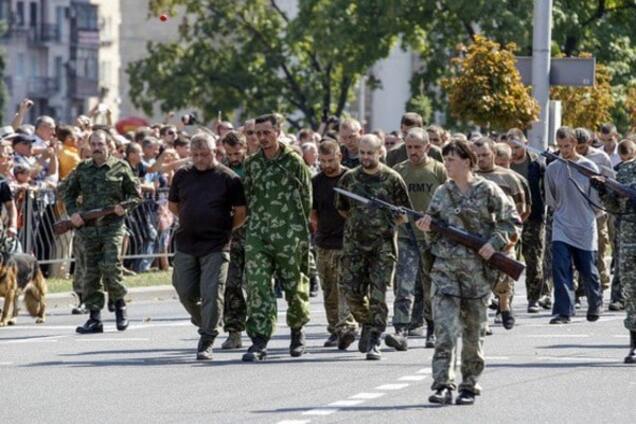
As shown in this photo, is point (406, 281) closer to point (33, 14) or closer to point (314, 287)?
point (314, 287)

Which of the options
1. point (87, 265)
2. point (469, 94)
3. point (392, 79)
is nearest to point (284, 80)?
point (392, 79)

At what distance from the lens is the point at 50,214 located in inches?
985

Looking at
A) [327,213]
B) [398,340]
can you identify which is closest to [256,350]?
[398,340]

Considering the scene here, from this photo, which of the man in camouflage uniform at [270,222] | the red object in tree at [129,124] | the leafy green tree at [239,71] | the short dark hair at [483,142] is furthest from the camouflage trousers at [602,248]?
the red object in tree at [129,124]

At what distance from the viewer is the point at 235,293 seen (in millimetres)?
18188

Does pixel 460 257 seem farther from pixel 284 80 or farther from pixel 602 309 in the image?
pixel 284 80

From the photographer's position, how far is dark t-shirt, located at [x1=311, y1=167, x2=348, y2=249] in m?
18.0

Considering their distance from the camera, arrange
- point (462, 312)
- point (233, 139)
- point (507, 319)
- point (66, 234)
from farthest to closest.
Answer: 1. point (66, 234)
2. point (507, 319)
3. point (233, 139)
4. point (462, 312)

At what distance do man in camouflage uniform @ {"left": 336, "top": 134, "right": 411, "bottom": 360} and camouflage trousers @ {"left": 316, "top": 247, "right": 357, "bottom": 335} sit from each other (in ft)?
1.43

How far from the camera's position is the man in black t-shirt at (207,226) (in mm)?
17266

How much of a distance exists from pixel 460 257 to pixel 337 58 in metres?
43.1

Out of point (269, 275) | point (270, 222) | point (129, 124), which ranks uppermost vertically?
point (129, 124)

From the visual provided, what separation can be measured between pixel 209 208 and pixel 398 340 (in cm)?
Answer: 193

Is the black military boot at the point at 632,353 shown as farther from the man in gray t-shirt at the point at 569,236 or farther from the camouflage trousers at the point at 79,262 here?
the camouflage trousers at the point at 79,262
